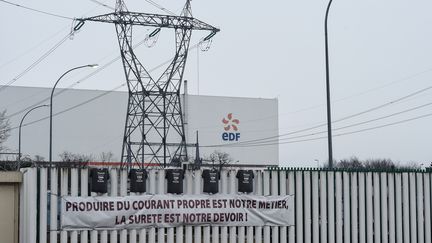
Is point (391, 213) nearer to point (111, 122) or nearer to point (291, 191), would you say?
point (291, 191)

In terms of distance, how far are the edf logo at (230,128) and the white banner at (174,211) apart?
75646mm

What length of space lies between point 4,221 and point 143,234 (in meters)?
3.90

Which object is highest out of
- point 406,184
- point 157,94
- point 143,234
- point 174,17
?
point 174,17

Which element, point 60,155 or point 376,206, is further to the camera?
point 60,155

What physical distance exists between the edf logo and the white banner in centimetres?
7565

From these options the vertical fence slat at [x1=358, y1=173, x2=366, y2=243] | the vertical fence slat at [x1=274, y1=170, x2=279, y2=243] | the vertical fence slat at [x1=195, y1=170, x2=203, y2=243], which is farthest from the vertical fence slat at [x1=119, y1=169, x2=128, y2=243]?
the vertical fence slat at [x1=358, y1=173, x2=366, y2=243]

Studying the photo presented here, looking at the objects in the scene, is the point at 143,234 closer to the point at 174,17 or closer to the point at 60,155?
the point at 174,17

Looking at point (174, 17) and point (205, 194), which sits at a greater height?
point (174, 17)

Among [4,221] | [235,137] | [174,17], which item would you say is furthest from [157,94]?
[235,137]

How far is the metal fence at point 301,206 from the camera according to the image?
55.4 feet

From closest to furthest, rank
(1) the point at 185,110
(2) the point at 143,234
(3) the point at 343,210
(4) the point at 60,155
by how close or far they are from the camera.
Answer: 1. (2) the point at 143,234
2. (3) the point at 343,210
3. (4) the point at 60,155
4. (1) the point at 185,110

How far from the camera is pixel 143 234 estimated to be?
57.5ft

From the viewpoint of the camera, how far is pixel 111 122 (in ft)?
291

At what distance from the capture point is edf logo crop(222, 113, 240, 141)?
94.4m
